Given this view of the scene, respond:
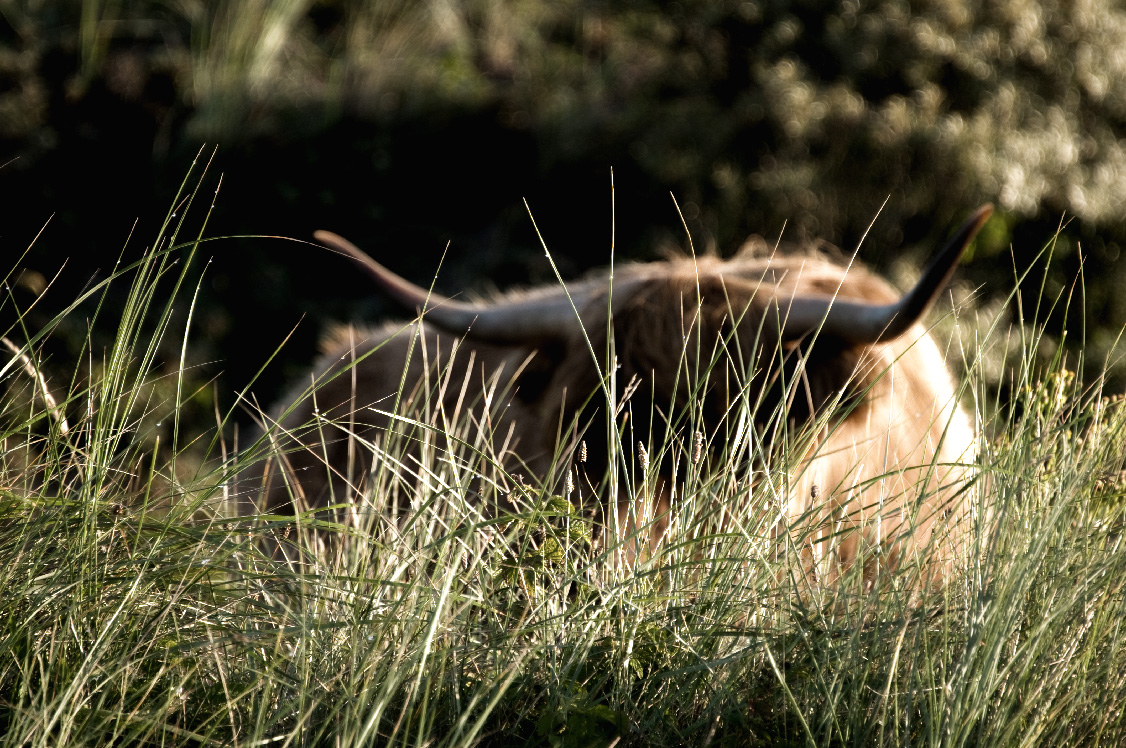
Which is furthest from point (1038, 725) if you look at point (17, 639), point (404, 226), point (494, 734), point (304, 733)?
point (404, 226)

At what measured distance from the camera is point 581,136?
31.0 ft

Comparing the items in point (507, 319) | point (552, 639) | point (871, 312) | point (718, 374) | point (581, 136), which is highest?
point (871, 312)

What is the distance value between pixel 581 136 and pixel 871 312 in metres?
6.48

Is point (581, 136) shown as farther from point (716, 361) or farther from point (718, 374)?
point (716, 361)

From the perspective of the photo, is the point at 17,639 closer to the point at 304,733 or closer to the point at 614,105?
the point at 304,733

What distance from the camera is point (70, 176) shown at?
8828 mm

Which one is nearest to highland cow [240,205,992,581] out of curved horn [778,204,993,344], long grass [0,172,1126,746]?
curved horn [778,204,993,344]

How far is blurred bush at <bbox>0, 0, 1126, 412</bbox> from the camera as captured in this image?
26.5 feet

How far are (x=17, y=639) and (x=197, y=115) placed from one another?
7.78m

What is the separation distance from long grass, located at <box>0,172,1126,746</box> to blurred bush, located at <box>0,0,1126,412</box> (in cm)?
603

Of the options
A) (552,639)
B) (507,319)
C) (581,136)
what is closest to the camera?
(552,639)

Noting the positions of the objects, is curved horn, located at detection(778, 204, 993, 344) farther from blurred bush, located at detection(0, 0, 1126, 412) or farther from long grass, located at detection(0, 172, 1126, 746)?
blurred bush, located at detection(0, 0, 1126, 412)

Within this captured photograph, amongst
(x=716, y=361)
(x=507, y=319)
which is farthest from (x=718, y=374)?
(x=507, y=319)

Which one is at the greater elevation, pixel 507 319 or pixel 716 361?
pixel 716 361
